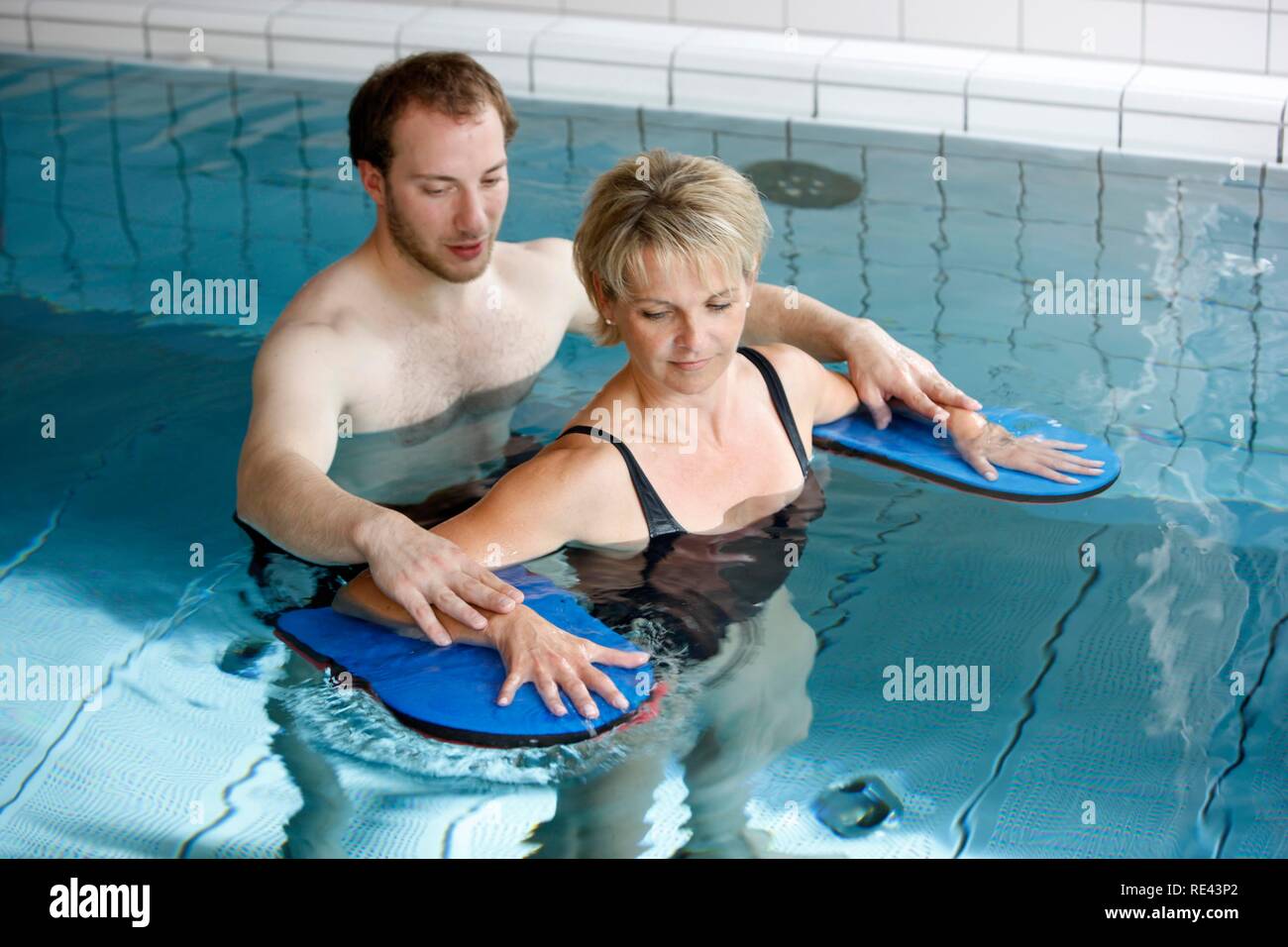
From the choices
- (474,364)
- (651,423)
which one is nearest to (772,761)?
(651,423)

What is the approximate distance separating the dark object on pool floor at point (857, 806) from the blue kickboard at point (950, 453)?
31.8 inches

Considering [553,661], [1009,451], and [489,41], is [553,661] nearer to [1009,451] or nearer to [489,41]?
[1009,451]

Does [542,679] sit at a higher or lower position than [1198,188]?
lower

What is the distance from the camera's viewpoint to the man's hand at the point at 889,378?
11.6 ft

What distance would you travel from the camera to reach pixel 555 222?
18.3 feet

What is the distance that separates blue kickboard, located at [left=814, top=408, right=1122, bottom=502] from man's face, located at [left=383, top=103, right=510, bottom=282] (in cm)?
94

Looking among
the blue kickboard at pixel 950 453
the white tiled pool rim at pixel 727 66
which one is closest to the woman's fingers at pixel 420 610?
the blue kickboard at pixel 950 453

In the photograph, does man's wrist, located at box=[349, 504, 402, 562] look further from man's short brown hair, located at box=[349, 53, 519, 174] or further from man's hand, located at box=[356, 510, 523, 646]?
man's short brown hair, located at box=[349, 53, 519, 174]

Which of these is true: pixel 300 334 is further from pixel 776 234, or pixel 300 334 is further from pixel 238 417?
pixel 776 234

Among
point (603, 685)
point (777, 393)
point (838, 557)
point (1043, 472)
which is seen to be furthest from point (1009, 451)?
point (603, 685)

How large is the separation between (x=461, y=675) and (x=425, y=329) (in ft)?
4.15

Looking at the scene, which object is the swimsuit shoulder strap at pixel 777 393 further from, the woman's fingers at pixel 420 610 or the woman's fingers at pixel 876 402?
the woman's fingers at pixel 420 610

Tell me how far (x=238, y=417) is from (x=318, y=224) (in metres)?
1.53

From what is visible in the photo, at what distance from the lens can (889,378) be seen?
11.6 ft
